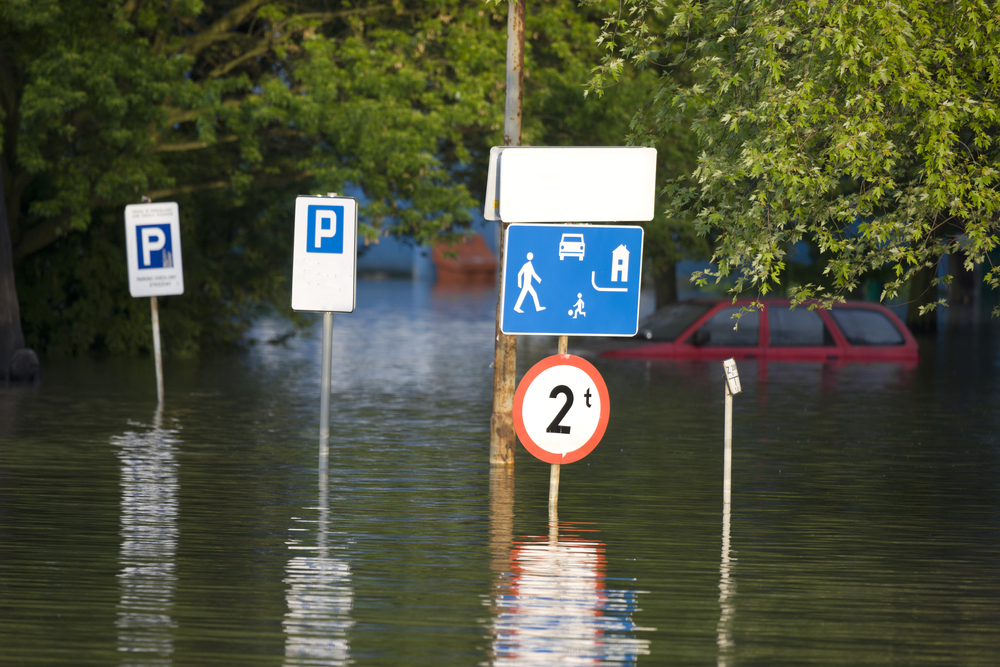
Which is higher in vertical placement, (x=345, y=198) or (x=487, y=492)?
(x=345, y=198)

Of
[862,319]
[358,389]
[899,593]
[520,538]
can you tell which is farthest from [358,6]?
[899,593]

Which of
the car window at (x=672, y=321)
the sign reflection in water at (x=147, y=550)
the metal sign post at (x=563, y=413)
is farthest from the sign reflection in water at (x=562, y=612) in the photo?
the car window at (x=672, y=321)

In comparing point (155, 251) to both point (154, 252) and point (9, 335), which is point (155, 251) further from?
point (9, 335)

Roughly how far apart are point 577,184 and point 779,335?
17.8 m

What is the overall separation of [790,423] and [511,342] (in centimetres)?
563

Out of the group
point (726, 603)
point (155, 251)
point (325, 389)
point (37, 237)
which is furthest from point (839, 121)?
point (37, 237)

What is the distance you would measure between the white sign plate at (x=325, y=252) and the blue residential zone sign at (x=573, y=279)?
7.46 feet

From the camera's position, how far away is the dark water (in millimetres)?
6891

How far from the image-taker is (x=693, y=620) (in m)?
7.32

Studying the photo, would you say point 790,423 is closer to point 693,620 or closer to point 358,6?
point 693,620

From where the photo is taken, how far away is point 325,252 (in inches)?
481

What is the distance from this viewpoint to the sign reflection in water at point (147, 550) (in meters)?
6.75

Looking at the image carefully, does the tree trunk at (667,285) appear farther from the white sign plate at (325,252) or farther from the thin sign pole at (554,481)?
the thin sign pole at (554,481)

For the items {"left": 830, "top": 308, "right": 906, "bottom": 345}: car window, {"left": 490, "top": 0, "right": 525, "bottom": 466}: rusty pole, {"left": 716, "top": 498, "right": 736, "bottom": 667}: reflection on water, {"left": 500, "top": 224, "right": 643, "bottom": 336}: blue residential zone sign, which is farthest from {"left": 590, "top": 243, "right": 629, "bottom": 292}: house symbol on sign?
{"left": 830, "top": 308, "right": 906, "bottom": 345}: car window
